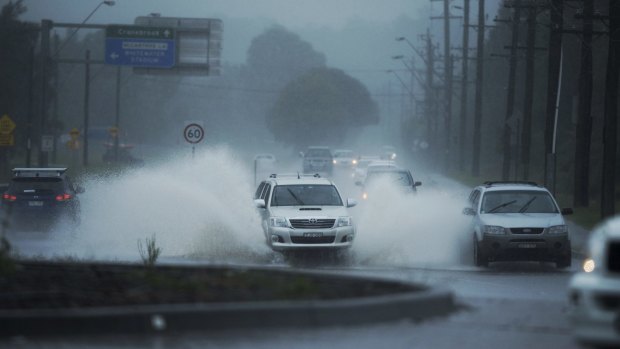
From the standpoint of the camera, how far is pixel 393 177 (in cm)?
3725

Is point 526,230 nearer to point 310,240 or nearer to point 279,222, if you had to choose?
point 310,240

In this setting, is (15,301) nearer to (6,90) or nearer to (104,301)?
(104,301)

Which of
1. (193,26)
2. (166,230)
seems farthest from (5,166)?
(166,230)

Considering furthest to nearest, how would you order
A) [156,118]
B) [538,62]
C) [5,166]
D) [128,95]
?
[156,118]
[128,95]
[538,62]
[5,166]

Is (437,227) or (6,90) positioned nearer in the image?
(437,227)

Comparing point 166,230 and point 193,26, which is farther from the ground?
point 193,26

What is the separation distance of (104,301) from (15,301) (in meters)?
0.95

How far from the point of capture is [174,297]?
12625 mm

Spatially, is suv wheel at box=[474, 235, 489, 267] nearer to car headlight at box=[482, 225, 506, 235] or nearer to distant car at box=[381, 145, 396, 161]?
car headlight at box=[482, 225, 506, 235]

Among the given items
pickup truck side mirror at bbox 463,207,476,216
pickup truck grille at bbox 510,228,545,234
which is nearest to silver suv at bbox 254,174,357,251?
pickup truck side mirror at bbox 463,207,476,216

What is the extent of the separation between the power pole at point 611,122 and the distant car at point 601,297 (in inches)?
876

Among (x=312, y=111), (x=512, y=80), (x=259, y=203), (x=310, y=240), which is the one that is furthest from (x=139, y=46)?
(x=312, y=111)

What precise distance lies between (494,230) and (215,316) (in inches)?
464

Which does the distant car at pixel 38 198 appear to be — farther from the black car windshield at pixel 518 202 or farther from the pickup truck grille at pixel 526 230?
the pickup truck grille at pixel 526 230
